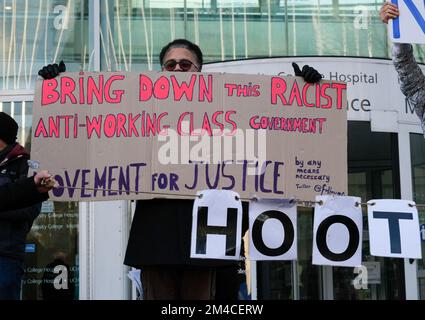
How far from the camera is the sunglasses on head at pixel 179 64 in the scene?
4187mm

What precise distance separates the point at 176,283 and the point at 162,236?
262mm

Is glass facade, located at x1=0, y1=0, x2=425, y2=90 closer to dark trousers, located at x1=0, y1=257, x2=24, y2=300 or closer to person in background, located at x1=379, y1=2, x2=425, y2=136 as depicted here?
person in background, located at x1=379, y1=2, x2=425, y2=136

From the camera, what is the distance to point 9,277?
168 inches

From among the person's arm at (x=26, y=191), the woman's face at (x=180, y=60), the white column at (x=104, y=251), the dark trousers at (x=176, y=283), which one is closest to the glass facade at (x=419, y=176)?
the white column at (x=104, y=251)

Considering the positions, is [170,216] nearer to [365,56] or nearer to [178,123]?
[178,123]

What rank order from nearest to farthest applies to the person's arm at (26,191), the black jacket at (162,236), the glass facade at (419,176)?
the person's arm at (26,191)
the black jacket at (162,236)
the glass facade at (419,176)

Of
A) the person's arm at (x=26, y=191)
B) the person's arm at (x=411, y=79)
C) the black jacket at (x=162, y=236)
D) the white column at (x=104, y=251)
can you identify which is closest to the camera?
the person's arm at (x=26, y=191)

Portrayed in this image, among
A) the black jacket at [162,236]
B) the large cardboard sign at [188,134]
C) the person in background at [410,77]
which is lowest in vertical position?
the black jacket at [162,236]

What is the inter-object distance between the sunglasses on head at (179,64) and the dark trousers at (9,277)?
4.52ft

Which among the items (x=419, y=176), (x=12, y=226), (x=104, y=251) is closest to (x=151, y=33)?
(x=104, y=251)

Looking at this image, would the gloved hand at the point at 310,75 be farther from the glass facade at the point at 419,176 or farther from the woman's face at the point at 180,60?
the glass facade at the point at 419,176

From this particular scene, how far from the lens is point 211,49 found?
9047 millimetres
